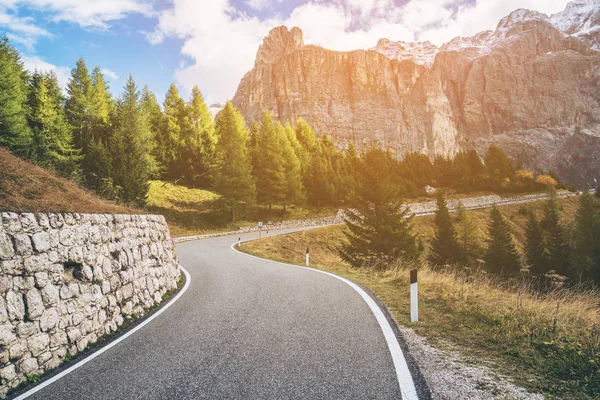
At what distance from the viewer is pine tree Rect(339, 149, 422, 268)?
17.7 metres

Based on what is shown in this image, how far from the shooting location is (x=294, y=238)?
91.1 feet

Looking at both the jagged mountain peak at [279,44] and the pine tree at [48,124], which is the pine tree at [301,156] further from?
the jagged mountain peak at [279,44]

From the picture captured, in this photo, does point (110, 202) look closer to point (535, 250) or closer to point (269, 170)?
point (269, 170)

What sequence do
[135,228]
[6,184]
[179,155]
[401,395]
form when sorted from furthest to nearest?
[179,155] < [135,228] < [6,184] < [401,395]

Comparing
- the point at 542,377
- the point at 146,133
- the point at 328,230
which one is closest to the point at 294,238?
the point at 328,230

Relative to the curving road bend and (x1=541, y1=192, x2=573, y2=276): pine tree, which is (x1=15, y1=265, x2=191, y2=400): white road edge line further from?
(x1=541, y1=192, x2=573, y2=276): pine tree

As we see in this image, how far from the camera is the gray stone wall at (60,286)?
3885 millimetres

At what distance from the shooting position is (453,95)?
15050 centimetres

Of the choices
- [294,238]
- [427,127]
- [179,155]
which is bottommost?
[294,238]

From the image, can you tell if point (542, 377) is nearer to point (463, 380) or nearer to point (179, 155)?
point (463, 380)

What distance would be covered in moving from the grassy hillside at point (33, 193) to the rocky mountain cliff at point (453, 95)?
115 meters

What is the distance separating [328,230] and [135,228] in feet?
86.8

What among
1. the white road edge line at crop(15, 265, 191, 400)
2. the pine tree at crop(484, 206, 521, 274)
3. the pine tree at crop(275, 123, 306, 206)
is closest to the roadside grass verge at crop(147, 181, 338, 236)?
the pine tree at crop(275, 123, 306, 206)

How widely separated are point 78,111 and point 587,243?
5248cm
